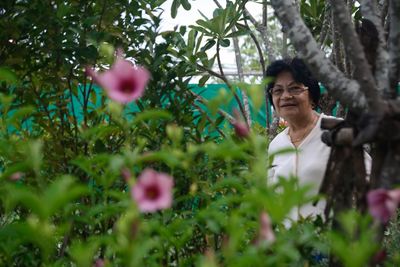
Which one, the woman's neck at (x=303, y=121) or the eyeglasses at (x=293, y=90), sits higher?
the eyeglasses at (x=293, y=90)

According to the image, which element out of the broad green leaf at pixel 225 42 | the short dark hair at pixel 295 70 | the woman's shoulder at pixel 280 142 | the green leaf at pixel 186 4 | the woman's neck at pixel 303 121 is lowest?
the woman's shoulder at pixel 280 142

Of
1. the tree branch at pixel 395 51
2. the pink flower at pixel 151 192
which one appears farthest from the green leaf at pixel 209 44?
the pink flower at pixel 151 192

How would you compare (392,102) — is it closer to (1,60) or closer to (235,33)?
(1,60)

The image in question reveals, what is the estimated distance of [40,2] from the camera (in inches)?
77.7

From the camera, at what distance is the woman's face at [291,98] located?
2.77 m

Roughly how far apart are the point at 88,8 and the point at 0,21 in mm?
324

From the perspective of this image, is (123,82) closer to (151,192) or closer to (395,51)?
(151,192)

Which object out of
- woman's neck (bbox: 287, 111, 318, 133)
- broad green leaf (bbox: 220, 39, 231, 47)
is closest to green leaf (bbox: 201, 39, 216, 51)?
broad green leaf (bbox: 220, 39, 231, 47)

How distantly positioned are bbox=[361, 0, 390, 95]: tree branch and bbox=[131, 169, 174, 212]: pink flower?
0.61m

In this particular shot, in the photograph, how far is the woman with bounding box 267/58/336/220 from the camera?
258cm

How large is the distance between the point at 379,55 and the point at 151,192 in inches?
28.9

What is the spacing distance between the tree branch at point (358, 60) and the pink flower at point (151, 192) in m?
0.49

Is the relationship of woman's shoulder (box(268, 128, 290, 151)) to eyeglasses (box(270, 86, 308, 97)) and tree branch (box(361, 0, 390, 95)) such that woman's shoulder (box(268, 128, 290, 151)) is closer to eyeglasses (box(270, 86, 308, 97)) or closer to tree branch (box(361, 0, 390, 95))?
eyeglasses (box(270, 86, 308, 97))

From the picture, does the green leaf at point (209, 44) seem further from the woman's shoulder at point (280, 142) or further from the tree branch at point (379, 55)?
the tree branch at point (379, 55)
